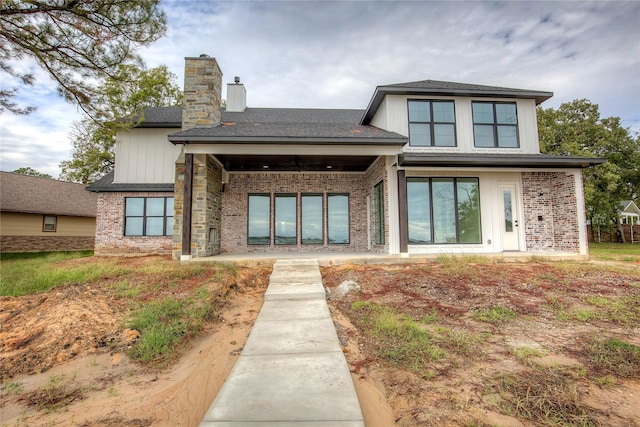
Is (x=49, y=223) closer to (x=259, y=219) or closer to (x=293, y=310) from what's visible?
(x=259, y=219)

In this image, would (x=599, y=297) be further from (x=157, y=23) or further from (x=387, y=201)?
(x=157, y=23)

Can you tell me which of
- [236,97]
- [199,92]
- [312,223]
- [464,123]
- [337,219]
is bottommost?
[312,223]

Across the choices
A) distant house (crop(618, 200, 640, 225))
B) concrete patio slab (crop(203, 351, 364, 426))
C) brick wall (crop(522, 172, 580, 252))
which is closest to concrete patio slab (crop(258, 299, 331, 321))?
concrete patio slab (crop(203, 351, 364, 426))

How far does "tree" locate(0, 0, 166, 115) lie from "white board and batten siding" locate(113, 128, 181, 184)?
479cm

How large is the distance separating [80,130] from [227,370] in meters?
21.3

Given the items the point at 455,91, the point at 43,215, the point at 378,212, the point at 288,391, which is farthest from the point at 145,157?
the point at 288,391

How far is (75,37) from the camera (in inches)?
249

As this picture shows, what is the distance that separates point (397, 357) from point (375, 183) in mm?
7664

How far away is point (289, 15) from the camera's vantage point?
9.63 meters

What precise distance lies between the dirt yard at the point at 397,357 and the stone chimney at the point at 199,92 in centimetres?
566

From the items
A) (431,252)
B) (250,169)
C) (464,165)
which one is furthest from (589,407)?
(250,169)

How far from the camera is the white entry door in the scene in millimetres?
9219

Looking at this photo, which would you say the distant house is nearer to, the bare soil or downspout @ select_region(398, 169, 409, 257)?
the bare soil

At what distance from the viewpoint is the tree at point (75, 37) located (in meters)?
5.82
